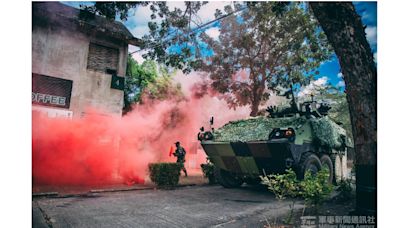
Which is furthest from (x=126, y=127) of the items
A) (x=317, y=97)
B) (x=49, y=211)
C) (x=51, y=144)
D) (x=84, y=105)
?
(x=317, y=97)

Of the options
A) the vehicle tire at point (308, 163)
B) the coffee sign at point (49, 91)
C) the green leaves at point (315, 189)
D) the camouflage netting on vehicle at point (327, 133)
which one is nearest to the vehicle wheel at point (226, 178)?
the vehicle tire at point (308, 163)

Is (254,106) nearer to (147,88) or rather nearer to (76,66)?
(147,88)

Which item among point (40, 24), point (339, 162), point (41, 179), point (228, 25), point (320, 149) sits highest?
point (228, 25)

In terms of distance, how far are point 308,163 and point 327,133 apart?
1.28 meters

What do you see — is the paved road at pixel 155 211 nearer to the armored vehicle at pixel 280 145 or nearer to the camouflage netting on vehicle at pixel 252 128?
the armored vehicle at pixel 280 145

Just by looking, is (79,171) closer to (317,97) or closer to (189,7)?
(189,7)

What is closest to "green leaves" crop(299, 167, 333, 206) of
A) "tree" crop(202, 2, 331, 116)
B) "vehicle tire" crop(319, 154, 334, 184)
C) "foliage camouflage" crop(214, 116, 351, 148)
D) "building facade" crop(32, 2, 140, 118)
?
"foliage camouflage" crop(214, 116, 351, 148)

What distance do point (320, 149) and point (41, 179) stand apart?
716 cm

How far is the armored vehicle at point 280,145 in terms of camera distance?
219 inches

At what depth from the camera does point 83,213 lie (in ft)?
13.9

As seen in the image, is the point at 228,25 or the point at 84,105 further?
the point at 228,25

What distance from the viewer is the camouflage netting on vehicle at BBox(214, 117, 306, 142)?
6007 millimetres

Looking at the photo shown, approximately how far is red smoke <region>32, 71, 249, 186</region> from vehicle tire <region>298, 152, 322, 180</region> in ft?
16.2

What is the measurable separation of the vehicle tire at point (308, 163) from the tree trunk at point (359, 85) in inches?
89.0
